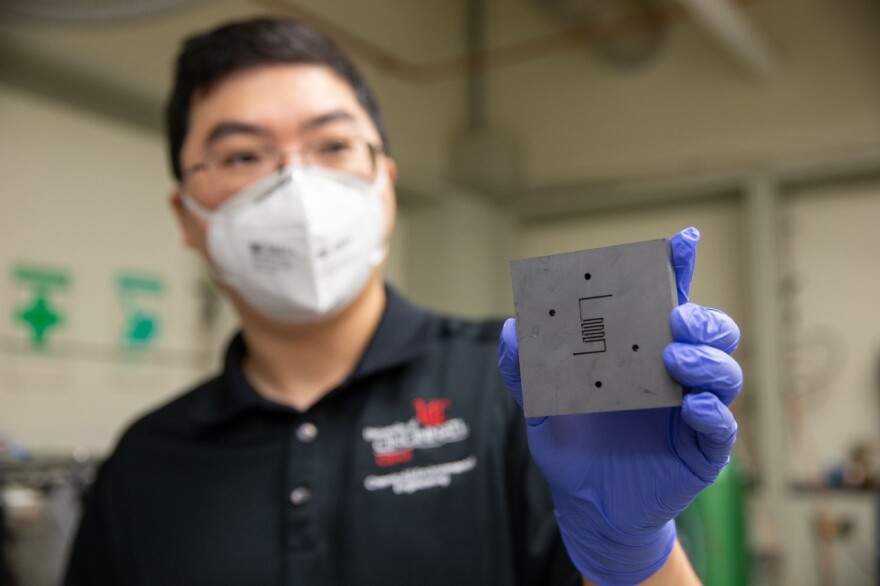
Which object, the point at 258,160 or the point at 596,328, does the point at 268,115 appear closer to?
the point at 258,160

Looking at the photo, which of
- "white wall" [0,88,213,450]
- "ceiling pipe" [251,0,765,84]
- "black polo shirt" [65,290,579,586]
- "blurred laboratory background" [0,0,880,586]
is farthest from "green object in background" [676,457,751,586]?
"ceiling pipe" [251,0,765,84]

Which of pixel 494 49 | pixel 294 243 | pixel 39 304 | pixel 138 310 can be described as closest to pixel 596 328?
pixel 294 243

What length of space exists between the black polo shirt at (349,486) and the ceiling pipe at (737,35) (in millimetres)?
2082

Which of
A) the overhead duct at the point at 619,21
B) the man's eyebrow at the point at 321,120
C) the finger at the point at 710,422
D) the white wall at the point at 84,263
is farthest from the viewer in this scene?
the overhead duct at the point at 619,21

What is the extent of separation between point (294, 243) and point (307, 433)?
25 centimetres

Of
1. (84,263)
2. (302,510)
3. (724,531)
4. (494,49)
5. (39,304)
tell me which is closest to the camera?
(302,510)

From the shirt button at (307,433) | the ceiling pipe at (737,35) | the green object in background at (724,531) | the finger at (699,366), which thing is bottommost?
the green object in background at (724,531)

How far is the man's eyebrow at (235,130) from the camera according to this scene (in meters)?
1.00

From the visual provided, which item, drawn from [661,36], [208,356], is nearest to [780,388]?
[661,36]

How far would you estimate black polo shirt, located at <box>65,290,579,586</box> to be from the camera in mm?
914

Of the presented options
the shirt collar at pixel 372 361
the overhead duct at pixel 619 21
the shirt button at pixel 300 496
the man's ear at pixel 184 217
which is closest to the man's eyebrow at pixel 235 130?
the man's ear at pixel 184 217

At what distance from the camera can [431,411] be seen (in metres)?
1.01

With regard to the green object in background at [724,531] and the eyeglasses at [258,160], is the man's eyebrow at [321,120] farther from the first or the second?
the green object in background at [724,531]

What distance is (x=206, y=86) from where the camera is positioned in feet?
3.50
